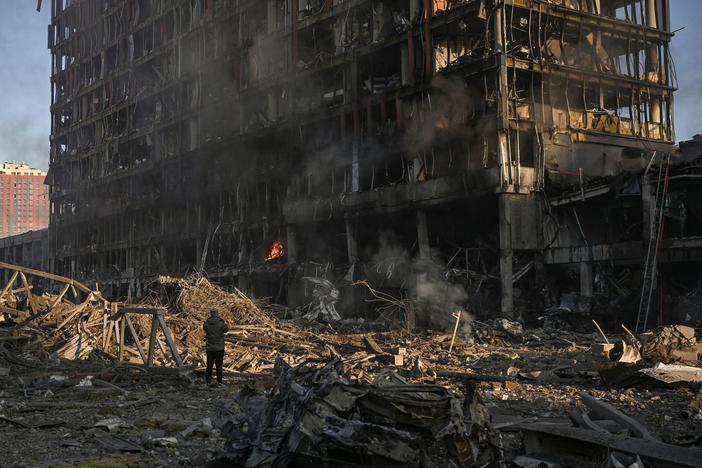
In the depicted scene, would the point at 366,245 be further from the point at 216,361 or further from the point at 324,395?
the point at 324,395

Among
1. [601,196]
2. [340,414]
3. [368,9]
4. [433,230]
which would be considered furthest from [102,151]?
[340,414]

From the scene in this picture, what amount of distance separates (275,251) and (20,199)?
117252mm

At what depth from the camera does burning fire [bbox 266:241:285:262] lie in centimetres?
4125

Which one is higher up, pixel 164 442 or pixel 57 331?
pixel 57 331

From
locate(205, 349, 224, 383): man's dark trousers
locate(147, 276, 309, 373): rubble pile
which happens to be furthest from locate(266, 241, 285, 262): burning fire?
locate(205, 349, 224, 383): man's dark trousers

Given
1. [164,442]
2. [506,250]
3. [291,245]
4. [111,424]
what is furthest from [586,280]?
[164,442]

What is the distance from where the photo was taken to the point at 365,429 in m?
5.76

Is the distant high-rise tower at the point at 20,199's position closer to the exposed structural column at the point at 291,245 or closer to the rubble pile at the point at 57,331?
the exposed structural column at the point at 291,245

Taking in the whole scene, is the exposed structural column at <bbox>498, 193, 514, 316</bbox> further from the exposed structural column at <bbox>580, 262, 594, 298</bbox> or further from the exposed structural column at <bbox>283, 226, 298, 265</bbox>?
the exposed structural column at <bbox>283, 226, 298, 265</bbox>

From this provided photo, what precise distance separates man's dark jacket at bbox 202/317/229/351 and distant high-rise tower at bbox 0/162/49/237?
Answer: 13707cm

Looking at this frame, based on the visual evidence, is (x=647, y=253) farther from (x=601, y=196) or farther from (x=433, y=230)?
(x=433, y=230)

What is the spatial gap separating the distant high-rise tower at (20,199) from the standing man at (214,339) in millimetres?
136899

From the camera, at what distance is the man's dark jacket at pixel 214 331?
13.2m

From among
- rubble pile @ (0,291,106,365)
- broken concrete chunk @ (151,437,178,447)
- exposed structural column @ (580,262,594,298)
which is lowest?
broken concrete chunk @ (151,437,178,447)
